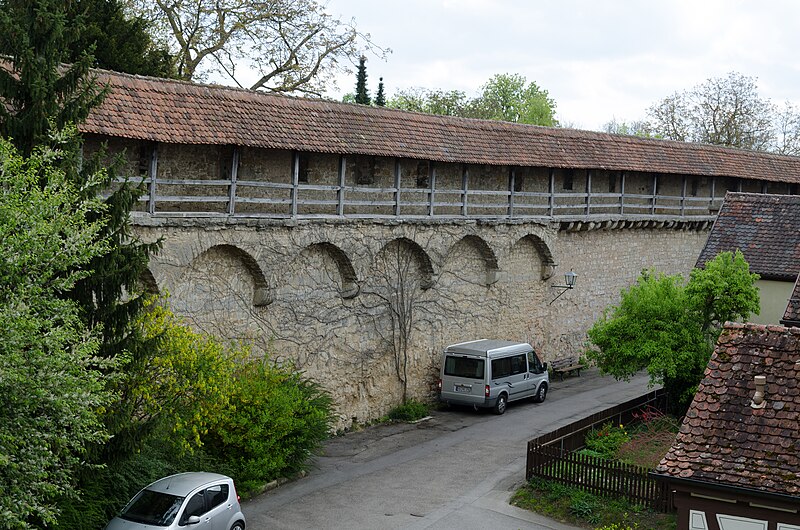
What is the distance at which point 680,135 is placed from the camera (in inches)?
2223

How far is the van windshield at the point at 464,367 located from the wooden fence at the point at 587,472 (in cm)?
430

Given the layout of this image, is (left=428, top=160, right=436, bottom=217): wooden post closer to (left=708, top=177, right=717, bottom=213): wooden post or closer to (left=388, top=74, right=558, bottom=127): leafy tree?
(left=708, top=177, right=717, bottom=213): wooden post

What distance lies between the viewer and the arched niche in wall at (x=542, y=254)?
93.2 ft

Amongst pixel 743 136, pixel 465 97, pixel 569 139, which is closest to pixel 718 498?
pixel 569 139

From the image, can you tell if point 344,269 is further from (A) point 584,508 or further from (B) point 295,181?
(A) point 584,508

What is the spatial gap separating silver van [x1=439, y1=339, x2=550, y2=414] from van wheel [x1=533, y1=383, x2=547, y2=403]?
23.8 inches

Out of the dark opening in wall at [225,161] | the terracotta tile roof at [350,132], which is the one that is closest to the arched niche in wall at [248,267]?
the dark opening in wall at [225,161]

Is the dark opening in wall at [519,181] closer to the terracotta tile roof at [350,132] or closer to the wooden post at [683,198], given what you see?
the terracotta tile roof at [350,132]

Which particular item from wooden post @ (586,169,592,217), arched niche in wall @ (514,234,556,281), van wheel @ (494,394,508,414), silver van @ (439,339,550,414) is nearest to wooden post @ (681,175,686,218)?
wooden post @ (586,169,592,217)

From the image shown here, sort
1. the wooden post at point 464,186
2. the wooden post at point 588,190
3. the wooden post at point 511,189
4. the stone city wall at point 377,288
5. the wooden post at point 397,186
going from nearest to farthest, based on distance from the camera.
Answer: the stone city wall at point 377,288 < the wooden post at point 397,186 < the wooden post at point 464,186 < the wooden post at point 511,189 < the wooden post at point 588,190

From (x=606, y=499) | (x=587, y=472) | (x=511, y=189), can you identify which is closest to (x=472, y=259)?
(x=511, y=189)

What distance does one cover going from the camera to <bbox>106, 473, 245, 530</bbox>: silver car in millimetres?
14062

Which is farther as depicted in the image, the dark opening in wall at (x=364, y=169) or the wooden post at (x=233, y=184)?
the dark opening in wall at (x=364, y=169)

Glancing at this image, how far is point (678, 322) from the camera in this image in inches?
857
